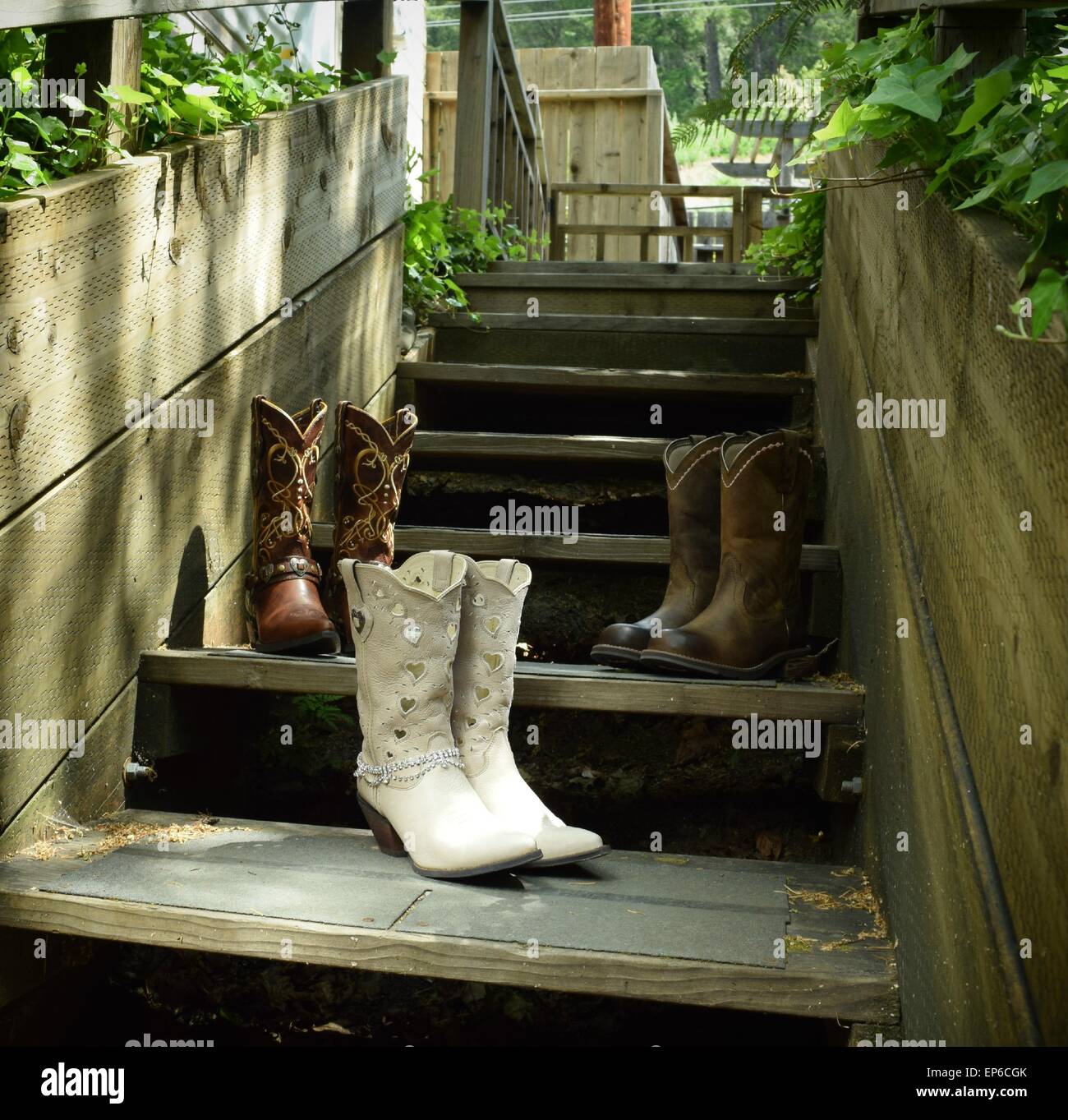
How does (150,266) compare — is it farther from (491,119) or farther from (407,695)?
(491,119)

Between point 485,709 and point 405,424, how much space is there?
673 mm

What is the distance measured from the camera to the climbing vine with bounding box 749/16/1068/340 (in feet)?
2.71

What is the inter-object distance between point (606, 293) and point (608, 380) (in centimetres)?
89

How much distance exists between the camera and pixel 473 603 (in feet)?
5.31

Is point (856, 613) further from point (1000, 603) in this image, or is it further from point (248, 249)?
point (248, 249)

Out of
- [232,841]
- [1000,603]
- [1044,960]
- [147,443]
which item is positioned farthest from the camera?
[147,443]

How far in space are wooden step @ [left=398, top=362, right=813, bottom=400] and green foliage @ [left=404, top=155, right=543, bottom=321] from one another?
0.39 meters

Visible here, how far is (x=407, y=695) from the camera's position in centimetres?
154

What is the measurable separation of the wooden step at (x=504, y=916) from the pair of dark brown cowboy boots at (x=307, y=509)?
1.54 feet

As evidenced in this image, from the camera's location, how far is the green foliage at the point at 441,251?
315cm

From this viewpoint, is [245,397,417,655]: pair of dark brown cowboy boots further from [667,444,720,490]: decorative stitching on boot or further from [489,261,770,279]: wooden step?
[489,261,770,279]: wooden step

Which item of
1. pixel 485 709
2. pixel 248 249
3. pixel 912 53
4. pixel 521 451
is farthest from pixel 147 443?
pixel 912 53

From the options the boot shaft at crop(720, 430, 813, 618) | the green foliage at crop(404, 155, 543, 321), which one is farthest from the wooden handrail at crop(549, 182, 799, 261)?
the boot shaft at crop(720, 430, 813, 618)

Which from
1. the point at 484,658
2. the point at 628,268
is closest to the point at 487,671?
the point at 484,658
